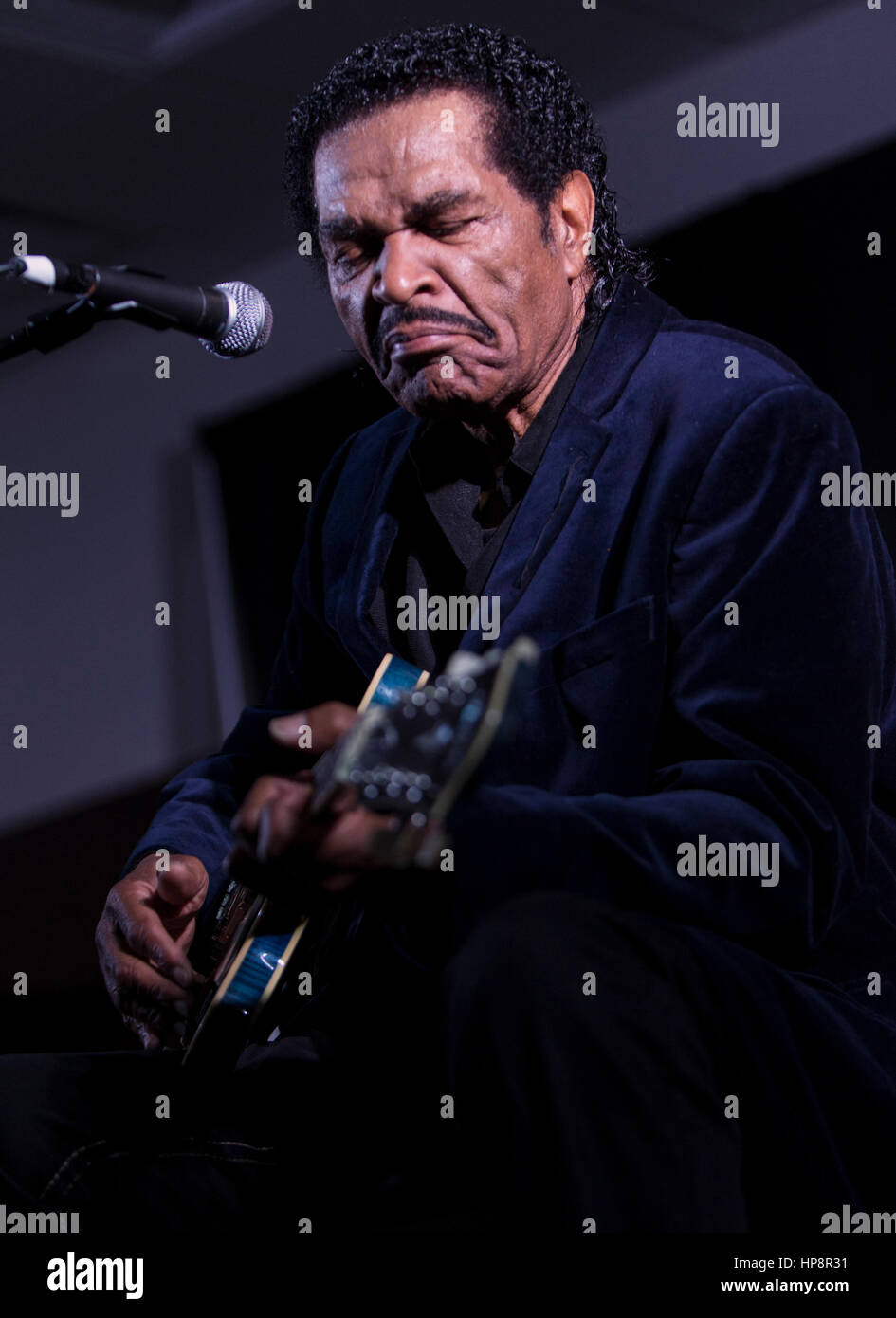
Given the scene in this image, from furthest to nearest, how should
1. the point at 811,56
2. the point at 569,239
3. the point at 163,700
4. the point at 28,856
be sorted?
1. the point at 163,700
2. the point at 28,856
3. the point at 811,56
4. the point at 569,239

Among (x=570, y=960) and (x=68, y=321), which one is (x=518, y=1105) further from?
(x=68, y=321)

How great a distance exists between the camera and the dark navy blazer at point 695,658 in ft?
4.55

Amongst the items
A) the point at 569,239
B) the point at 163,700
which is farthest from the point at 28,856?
the point at 569,239

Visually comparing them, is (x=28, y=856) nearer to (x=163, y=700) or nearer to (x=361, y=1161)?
(x=163, y=700)

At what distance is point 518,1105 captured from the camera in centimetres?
123

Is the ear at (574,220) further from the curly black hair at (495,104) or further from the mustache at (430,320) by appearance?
the mustache at (430,320)

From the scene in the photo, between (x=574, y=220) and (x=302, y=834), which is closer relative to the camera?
(x=302, y=834)

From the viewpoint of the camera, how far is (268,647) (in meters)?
4.73

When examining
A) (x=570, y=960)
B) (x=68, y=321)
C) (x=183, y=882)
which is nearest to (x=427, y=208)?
(x=68, y=321)

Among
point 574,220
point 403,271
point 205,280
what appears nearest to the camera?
point 403,271

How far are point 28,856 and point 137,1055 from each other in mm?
2916

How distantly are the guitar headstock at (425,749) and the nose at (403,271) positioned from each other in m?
0.82

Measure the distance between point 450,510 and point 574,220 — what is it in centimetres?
44

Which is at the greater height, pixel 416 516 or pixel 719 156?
pixel 719 156
